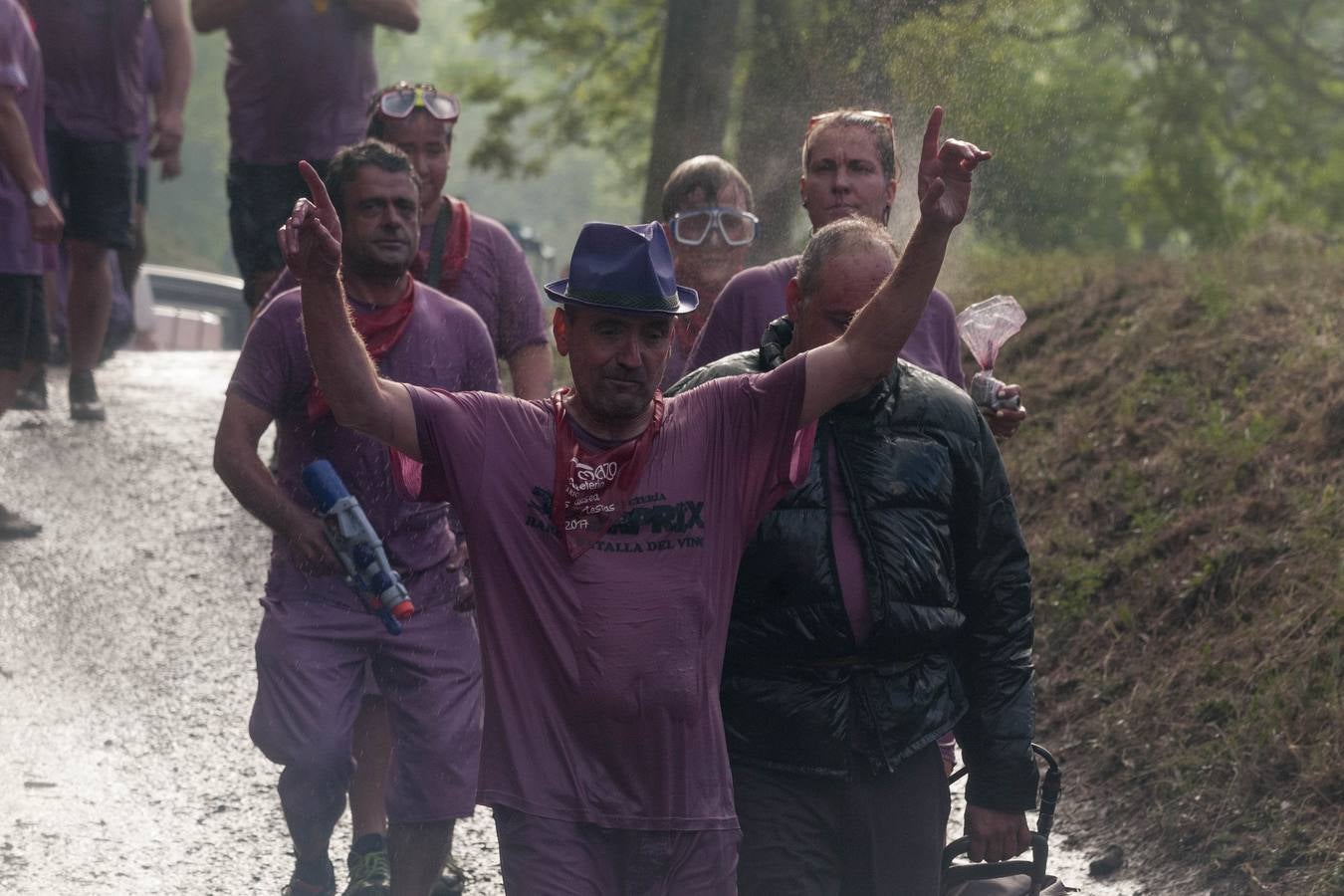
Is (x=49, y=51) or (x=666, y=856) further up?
(x=49, y=51)

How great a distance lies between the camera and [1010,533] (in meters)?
4.15

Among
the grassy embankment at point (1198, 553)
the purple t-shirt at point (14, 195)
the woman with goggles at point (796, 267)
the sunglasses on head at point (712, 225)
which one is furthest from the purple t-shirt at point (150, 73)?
the woman with goggles at point (796, 267)

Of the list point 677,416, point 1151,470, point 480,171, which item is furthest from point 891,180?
point 480,171

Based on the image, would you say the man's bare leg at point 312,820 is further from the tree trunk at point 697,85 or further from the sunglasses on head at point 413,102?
the tree trunk at point 697,85

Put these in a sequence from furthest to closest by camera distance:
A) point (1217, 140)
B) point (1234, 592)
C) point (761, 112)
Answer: point (1217, 140), point (761, 112), point (1234, 592)

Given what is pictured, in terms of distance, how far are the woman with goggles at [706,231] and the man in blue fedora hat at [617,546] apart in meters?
2.60

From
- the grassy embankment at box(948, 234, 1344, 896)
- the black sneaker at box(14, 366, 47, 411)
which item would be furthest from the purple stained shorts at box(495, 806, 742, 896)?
the black sneaker at box(14, 366, 47, 411)

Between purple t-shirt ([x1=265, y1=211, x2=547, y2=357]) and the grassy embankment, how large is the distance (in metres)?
2.47

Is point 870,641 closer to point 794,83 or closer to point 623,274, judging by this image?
point 623,274

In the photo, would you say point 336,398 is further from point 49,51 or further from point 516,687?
point 49,51

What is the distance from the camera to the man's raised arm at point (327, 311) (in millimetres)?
3496

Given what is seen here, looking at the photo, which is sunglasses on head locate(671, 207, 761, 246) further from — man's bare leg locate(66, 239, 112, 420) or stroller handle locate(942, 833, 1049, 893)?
man's bare leg locate(66, 239, 112, 420)

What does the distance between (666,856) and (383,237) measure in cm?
224

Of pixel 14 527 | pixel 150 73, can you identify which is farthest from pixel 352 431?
pixel 150 73
